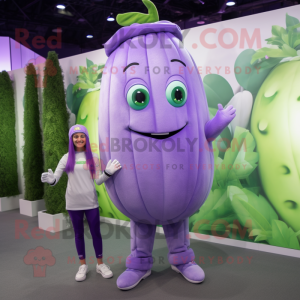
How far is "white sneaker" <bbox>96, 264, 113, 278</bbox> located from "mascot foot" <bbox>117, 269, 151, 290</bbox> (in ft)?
0.66

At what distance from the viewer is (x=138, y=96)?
6.75 feet

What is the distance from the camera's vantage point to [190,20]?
300 inches

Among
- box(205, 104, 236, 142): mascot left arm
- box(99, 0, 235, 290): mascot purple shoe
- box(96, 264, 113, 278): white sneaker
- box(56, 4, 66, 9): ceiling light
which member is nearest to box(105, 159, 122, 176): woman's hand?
box(99, 0, 235, 290): mascot purple shoe

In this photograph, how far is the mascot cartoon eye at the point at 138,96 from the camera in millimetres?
2061

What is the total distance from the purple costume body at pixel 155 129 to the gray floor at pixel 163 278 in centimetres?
64

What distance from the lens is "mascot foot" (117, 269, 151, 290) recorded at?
2.46 meters

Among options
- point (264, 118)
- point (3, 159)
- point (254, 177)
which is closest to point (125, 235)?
point (254, 177)

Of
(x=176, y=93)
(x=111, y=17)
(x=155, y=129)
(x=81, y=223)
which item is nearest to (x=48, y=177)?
(x=81, y=223)

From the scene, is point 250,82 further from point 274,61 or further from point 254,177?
point 254,177

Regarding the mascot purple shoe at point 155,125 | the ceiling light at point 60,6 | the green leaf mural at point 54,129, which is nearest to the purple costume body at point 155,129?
the mascot purple shoe at point 155,125

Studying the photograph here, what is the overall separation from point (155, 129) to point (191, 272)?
50.3 inches

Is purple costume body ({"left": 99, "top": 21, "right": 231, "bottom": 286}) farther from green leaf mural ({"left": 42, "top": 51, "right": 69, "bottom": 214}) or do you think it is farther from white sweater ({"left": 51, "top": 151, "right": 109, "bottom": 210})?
green leaf mural ({"left": 42, "top": 51, "right": 69, "bottom": 214})

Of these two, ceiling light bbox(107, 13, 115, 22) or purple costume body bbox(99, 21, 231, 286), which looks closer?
purple costume body bbox(99, 21, 231, 286)

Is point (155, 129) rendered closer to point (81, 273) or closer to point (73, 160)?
point (73, 160)
